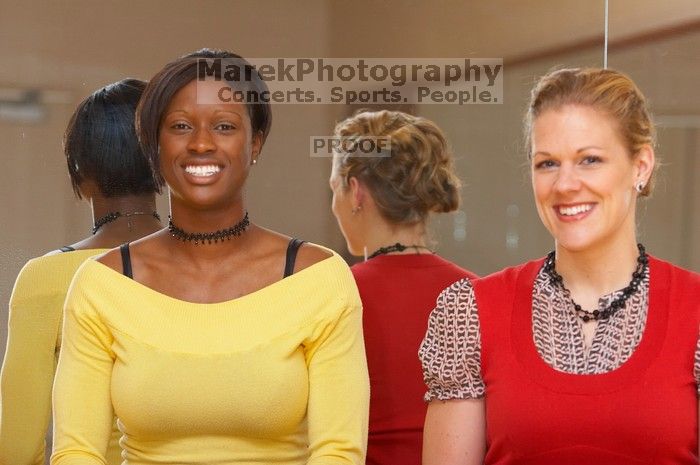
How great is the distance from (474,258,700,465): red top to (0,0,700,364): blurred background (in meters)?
0.95

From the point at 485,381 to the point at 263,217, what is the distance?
1057mm

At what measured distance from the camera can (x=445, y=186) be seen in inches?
106

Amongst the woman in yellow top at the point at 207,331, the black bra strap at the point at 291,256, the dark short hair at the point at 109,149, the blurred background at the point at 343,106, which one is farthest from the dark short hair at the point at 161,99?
the blurred background at the point at 343,106

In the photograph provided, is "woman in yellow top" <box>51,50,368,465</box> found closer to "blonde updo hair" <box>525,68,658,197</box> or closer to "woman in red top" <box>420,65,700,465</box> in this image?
"woman in red top" <box>420,65,700,465</box>

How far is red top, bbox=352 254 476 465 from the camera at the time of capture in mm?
2406

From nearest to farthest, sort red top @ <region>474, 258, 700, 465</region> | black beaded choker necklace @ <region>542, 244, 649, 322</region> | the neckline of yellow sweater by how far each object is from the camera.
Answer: red top @ <region>474, 258, 700, 465</region> → black beaded choker necklace @ <region>542, 244, 649, 322</region> → the neckline of yellow sweater

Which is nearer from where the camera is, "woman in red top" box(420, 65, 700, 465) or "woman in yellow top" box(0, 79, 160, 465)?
"woman in red top" box(420, 65, 700, 465)

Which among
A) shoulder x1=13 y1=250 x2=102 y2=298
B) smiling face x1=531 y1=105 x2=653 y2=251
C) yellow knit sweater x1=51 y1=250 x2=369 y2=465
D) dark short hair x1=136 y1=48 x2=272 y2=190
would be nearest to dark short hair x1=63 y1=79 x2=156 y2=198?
shoulder x1=13 y1=250 x2=102 y2=298

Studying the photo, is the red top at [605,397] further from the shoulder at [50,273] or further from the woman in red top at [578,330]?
the shoulder at [50,273]

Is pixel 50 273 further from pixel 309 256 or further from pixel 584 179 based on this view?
pixel 584 179

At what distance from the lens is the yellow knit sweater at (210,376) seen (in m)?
1.86

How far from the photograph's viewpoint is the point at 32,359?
7.57ft

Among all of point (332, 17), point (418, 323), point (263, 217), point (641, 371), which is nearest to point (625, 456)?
point (641, 371)

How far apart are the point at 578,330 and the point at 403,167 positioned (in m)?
0.89
